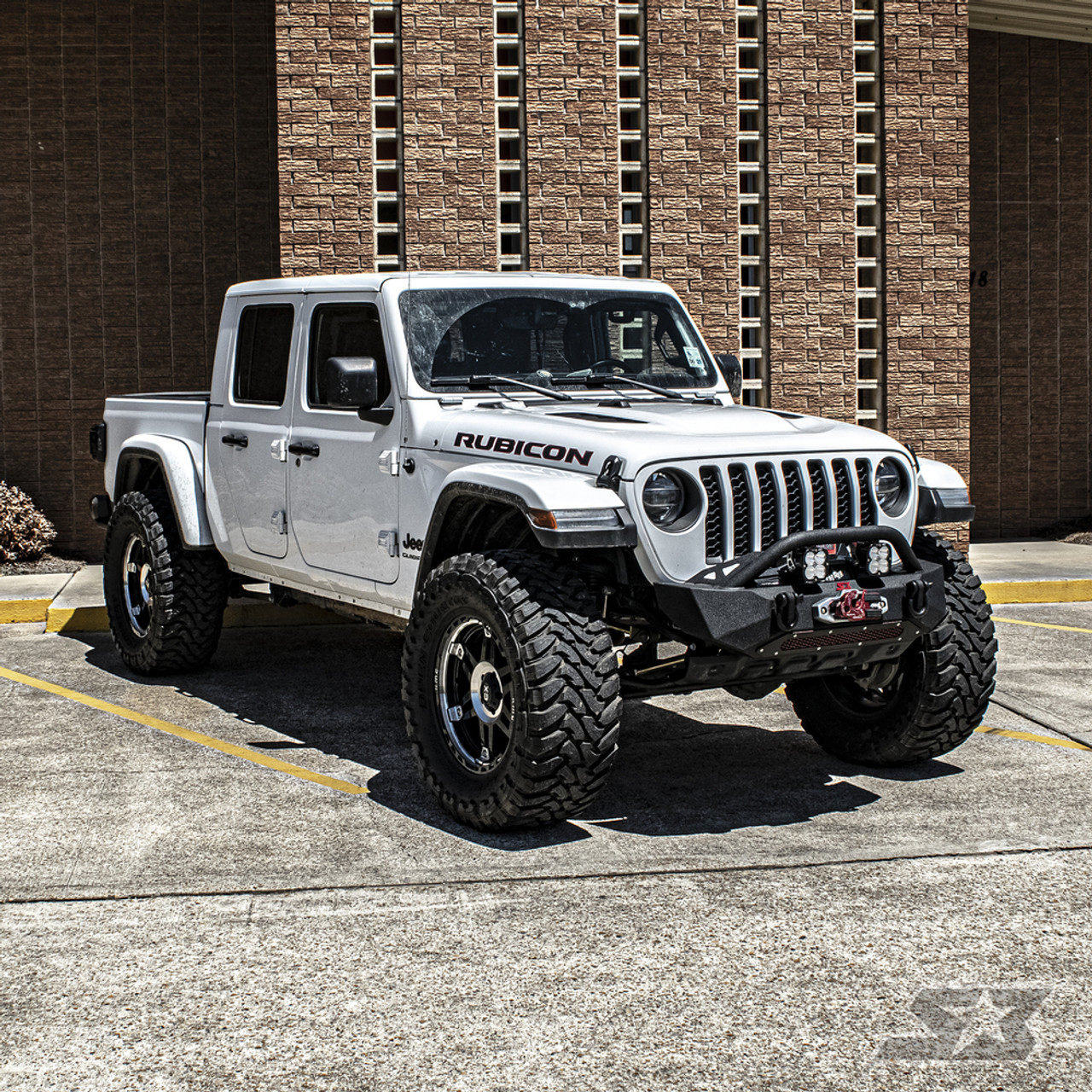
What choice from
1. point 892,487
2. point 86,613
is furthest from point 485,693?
point 86,613

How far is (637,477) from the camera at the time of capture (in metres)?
5.25

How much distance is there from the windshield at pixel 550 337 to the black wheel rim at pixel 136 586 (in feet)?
8.98

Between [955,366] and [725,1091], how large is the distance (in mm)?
9170

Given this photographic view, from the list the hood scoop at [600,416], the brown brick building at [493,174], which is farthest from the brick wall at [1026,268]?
the hood scoop at [600,416]

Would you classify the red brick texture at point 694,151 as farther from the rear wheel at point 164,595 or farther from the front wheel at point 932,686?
the front wheel at point 932,686

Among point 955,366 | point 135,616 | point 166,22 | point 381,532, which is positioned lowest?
point 135,616

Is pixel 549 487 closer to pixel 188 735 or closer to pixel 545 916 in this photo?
pixel 545 916

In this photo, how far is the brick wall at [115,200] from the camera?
13109 mm

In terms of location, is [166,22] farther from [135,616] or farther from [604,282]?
[604,282]

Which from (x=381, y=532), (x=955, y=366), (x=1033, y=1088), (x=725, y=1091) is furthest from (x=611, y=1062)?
(x=955, y=366)

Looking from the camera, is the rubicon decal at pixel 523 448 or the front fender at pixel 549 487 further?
the rubicon decal at pixel 523 448

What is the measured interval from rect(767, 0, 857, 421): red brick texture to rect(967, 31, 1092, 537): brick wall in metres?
2.97

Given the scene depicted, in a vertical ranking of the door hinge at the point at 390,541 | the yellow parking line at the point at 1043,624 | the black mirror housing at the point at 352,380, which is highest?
the black mirror housing at the point at 352,380

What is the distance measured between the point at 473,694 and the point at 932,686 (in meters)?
1.79
